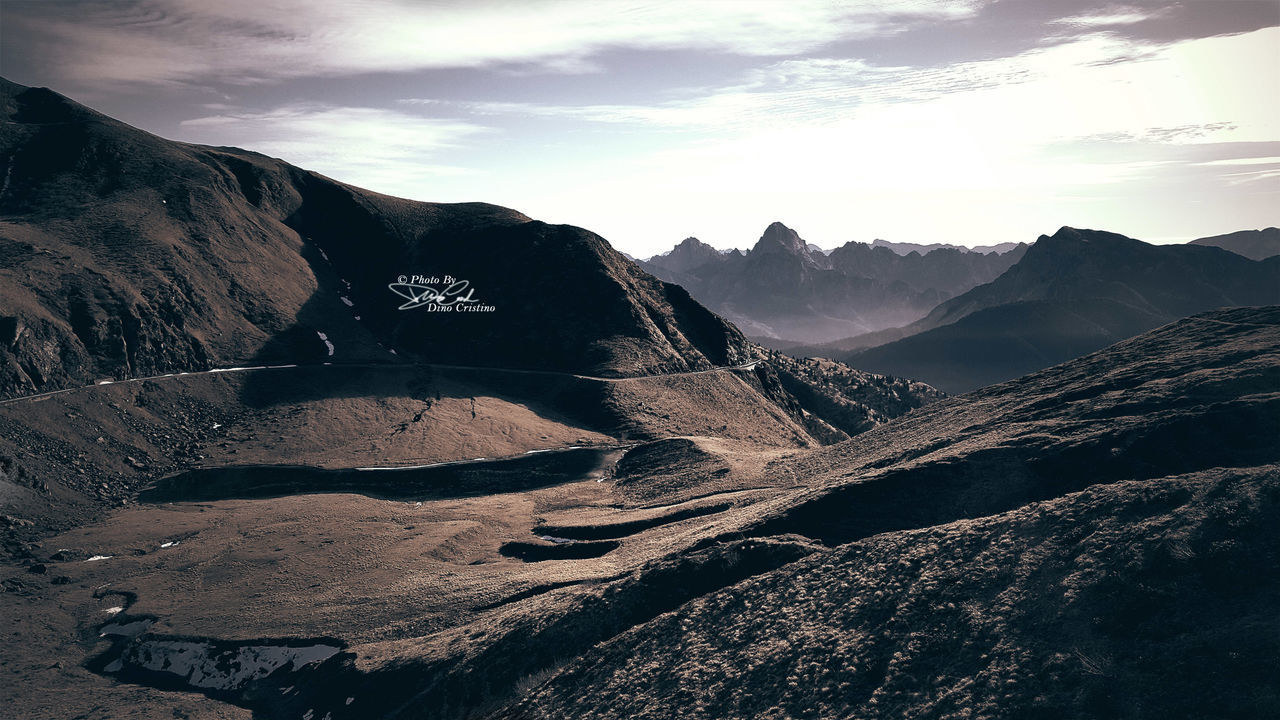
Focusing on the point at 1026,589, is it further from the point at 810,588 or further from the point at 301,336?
the point at 301,336

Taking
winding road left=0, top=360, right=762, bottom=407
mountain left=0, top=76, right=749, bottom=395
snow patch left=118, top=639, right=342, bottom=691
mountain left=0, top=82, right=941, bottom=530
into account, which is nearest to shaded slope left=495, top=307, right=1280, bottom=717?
snow patch left=118, top=639, right=342, bottom=691

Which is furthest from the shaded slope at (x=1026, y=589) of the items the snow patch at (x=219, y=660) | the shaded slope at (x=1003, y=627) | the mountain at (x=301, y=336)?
the mountain at (x=301, y=336)

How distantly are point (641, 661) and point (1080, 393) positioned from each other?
34.4 metres

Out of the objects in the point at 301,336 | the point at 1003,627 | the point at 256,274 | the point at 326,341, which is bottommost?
the point at 1003,627

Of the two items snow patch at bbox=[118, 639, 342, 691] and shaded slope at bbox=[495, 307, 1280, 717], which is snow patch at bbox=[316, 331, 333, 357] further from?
shaded slope at bbox=[495, 307, 1280, 717]

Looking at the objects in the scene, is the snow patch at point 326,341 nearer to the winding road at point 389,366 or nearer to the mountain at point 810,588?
the winding road at point 389,366

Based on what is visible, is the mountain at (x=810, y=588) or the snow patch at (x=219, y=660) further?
the snow patch at (x=219, y=660)

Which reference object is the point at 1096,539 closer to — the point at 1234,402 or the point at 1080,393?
the point at 1234,402

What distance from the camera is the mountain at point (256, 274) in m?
93.7

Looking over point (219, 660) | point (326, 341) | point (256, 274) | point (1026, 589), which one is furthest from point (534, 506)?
point (256, 274)

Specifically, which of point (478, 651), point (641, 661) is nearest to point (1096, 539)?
point (641, 661)

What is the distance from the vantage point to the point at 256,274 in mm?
125688

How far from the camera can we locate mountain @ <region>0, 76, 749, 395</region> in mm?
93688

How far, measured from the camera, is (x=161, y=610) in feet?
160
